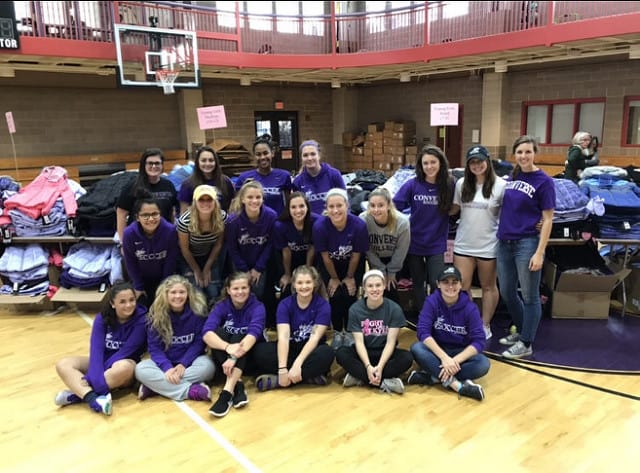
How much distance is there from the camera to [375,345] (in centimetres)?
330

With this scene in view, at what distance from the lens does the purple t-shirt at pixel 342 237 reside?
3.53 m

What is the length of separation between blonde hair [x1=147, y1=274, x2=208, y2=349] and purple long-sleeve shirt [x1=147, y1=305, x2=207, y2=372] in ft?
0.08

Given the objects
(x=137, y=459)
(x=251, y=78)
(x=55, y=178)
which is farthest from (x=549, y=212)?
(x=251, y=78)

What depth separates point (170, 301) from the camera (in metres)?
3.22

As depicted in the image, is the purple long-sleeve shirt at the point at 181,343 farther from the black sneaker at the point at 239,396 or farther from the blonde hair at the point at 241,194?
the blonde hair at the point at 241,194

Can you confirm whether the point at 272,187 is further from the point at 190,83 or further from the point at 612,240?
the point at 190,83

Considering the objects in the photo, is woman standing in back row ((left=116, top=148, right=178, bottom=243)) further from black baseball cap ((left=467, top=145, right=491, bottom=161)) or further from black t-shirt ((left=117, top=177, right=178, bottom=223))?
black baseball cap ((left=467, top=145, right=491, bottom=161))

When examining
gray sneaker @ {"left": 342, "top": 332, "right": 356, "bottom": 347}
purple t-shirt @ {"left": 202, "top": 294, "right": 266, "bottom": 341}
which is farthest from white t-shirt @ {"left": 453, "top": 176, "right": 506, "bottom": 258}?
purple t-shirt @ {"left": 202, "top": 294, "right": 266, "bottom": 341}

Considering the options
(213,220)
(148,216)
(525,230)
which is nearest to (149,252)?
(148,216)

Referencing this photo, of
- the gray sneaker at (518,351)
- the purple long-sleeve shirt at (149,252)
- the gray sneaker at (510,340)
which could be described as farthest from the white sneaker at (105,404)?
the gray sneaker at (510,340)

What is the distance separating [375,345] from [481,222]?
44.9 inches

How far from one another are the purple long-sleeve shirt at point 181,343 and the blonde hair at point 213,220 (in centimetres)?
57

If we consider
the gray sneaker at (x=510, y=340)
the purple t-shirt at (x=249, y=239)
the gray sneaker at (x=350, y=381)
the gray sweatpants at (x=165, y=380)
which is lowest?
the gray sneaker at (x=350, y=381)

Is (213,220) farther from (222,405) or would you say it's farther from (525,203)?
(525,203)
